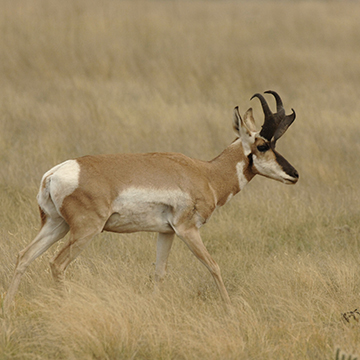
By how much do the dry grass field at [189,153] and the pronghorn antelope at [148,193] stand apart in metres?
0.44

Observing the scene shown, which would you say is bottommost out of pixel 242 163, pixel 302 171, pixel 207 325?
pixel 302 171

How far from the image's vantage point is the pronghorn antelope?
16.5ft

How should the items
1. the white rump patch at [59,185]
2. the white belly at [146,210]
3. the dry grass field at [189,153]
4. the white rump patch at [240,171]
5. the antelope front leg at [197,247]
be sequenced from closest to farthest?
the dry grass field at [189,153] < the white rump patch at [59,185] < the white belly at [146,210] < the antelope front leg at [197,247] < the white rump patch at [240,171]

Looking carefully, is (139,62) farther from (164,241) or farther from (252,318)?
(252,318)

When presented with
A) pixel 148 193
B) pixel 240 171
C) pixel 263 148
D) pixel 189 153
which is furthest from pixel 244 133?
pixel 189 153

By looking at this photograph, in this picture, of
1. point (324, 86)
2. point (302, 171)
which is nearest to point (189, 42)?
point (324, 86)

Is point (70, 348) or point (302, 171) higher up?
point (70, 348)

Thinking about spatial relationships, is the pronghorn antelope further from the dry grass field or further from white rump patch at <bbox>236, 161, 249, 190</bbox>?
the dry grass field

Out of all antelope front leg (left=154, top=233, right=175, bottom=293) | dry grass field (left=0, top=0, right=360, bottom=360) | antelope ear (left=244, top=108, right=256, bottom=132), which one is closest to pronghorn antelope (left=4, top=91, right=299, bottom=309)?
antelope front leg (left=154, top=233, right=175, bottom=293)

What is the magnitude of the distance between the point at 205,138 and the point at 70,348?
6956 millimetres

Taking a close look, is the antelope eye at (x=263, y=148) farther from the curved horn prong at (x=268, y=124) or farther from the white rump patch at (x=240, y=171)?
the white rump patch at (x=240, y=171)

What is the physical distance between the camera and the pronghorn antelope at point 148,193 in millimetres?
5016

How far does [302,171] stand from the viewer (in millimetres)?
9758

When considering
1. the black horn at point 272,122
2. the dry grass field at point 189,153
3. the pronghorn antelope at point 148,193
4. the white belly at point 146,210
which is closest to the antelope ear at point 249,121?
the pronghorn antelope at point 148,193
